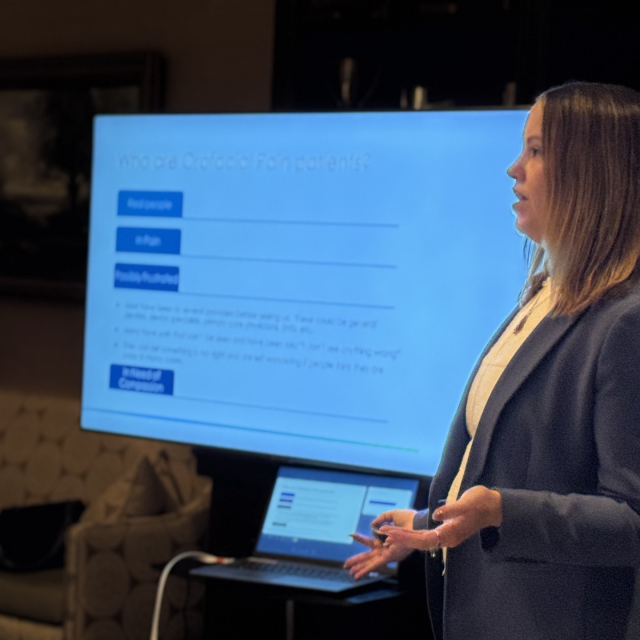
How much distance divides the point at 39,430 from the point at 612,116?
296 cm

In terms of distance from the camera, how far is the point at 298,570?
8.05 feet

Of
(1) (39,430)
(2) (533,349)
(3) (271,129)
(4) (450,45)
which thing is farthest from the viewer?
(1) (39,430)

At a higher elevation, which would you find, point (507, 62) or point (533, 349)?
point (507, 62)

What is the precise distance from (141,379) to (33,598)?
34.9 inches

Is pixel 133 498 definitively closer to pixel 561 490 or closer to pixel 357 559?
pixel 357 559

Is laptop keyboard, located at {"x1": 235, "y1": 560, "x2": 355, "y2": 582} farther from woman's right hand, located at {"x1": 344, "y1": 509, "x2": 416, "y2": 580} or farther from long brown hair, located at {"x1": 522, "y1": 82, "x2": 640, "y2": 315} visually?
long brown hair, located at {"x1": 522, "y1": 82, "x2": 640, "y2": 315}

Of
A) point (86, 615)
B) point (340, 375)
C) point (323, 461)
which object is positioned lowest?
point (86, 615)

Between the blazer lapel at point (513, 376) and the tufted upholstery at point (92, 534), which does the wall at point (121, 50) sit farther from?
the blazer lapel at point (513, 376)

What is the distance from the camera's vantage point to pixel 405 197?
2.52 metres

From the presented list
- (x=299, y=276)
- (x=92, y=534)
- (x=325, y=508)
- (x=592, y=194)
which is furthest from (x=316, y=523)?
(x=592, y=194)

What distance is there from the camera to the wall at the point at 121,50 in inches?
143

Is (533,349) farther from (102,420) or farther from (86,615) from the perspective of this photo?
(86,615)

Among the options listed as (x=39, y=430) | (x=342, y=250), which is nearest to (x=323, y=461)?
(x=342, y=250)

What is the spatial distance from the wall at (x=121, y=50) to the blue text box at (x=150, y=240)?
0.82 m
